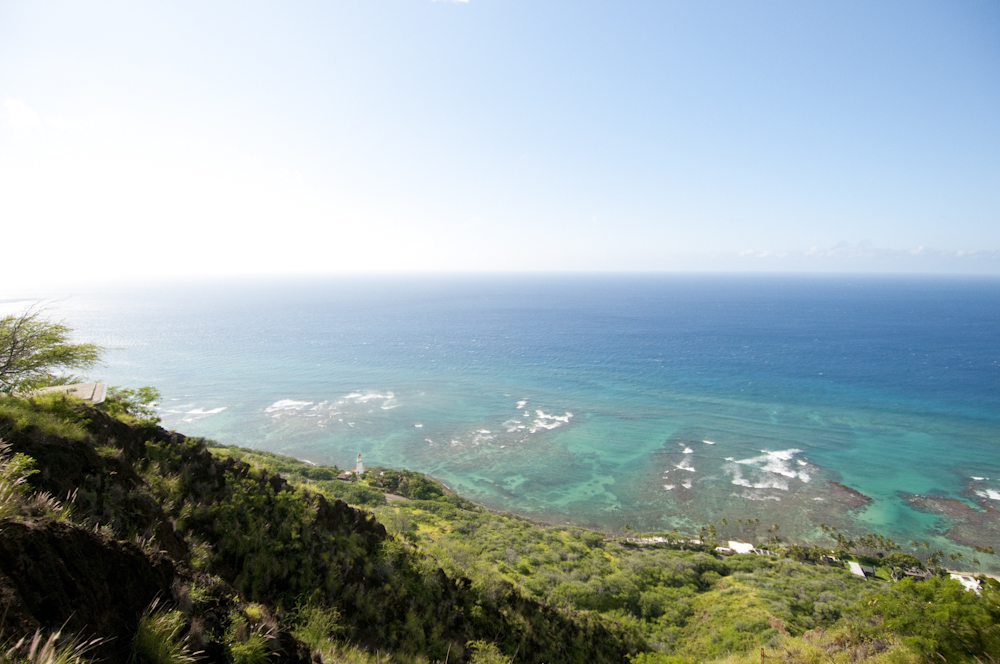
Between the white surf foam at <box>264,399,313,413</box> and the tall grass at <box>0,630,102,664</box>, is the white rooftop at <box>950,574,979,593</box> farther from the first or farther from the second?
the white surf foam at <box>264,399,313,413</box>

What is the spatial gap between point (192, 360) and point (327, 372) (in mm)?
34414

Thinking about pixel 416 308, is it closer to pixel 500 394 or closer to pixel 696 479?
pixel 500 394

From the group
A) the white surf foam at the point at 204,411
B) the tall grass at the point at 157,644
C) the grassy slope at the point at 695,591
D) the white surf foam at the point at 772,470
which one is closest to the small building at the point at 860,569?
the grassy slope at the point at 695,591

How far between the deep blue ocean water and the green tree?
123 feet

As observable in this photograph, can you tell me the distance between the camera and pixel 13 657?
162 inches

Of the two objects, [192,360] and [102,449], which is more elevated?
[102,449]

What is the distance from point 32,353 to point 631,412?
65.8 meters

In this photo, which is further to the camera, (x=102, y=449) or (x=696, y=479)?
(x=696, y=479)

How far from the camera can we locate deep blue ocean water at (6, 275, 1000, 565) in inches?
1788

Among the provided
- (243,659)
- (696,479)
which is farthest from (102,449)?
(696,479)

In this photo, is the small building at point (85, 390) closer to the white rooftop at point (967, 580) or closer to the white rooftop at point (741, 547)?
the white rooftop at point (741, 547)

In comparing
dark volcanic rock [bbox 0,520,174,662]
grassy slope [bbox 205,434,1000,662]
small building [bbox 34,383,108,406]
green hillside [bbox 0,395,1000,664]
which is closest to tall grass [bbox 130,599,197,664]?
green hillside [bbox 0,395,1000,664]

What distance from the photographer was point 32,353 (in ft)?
58.1

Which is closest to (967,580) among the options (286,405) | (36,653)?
(36,653)
